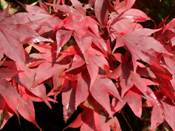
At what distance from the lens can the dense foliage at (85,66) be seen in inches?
46.2

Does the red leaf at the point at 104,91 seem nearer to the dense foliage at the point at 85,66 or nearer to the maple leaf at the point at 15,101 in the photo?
the dense foliage at the point at 85,66

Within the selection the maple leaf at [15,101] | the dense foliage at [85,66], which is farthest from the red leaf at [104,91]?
the maple leaf at [15,101]

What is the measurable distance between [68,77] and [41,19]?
197 mm

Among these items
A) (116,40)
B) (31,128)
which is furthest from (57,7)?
(31,128)

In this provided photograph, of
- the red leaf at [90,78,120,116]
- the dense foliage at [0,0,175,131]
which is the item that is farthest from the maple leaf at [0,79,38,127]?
the red leaf at [90,78,120,116]

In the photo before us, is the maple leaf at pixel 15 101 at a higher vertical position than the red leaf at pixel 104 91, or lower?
lower

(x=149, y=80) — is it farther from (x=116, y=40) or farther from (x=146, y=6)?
(x=146, y=6)

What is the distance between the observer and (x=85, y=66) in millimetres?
1222

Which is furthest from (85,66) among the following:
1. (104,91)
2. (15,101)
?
(15,101)

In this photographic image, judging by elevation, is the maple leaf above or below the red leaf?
below

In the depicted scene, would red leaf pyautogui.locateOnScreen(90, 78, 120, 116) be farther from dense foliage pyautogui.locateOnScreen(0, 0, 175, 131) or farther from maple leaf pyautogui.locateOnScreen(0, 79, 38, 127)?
maple leaf pyautogui.locateOnScreen(0, 79, 38, 127)

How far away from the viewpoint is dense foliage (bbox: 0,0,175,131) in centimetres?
117

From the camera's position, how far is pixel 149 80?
1.28m

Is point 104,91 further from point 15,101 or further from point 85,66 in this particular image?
point 15,101
